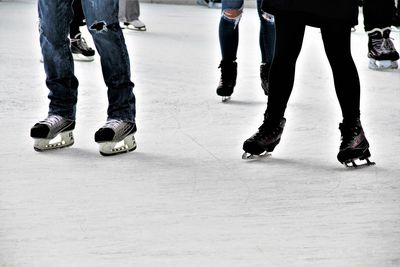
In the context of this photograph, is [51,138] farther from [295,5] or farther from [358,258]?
[358,258]

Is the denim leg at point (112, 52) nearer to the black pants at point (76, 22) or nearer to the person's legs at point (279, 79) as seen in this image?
the person's legs at point (279, 79)

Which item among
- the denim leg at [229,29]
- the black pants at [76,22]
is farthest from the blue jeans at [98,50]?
the black pants at [76,22]

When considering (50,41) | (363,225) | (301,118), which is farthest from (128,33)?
(363,225)

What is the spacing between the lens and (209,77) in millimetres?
5406

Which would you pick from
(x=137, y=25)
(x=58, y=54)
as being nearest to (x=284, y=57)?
(x=58, y=54)

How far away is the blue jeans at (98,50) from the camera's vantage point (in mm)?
3529

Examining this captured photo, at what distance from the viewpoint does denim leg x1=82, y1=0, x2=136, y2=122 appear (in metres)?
3.51

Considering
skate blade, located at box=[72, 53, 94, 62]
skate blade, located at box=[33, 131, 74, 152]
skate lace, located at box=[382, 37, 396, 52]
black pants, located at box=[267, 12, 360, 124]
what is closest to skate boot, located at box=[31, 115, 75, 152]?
skate blade, located at box=[33, 131, 74, 152]

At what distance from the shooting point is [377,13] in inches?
234

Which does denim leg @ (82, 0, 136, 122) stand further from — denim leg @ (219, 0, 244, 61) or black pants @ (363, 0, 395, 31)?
black pants @ (363, 0, 395, 31)

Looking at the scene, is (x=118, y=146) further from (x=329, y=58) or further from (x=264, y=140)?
(x=329, y=58)

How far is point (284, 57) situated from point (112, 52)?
1.95 ft

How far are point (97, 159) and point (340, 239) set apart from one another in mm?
1157

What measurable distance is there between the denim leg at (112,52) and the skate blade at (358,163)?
0.78 m
